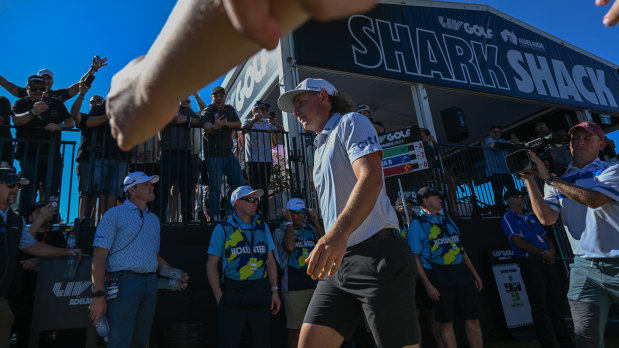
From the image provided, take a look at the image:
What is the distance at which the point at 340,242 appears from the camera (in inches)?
66.7

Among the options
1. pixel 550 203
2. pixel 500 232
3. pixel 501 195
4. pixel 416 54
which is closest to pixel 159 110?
pixel 550 203

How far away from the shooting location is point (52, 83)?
6.19 meters

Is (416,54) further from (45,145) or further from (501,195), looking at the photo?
(45,145)

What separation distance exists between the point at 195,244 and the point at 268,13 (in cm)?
539

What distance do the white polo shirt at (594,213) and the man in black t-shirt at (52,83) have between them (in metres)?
6.38

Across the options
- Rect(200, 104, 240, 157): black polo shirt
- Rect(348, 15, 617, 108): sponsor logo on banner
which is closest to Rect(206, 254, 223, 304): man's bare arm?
Rect(200, 104, 240, 157): black polo shirt

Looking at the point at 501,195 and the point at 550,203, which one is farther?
the point at 501,195

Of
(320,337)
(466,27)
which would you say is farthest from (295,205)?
(466,27)

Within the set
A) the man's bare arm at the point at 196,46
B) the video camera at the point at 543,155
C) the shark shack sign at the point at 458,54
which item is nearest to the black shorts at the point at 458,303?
the video camera at the point at 543,155

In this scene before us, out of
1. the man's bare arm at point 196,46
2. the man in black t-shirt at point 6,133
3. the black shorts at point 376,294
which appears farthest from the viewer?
the man in black t-shirt at point 6,133

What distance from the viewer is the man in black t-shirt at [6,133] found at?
5297 millimetres

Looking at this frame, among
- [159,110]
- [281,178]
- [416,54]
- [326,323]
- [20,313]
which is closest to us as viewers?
[159,110]

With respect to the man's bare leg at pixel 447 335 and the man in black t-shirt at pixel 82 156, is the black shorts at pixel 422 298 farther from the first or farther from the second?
the man in black t-shirt at pixel 82 156

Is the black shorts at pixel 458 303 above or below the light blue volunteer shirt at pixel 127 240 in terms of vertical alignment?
below
